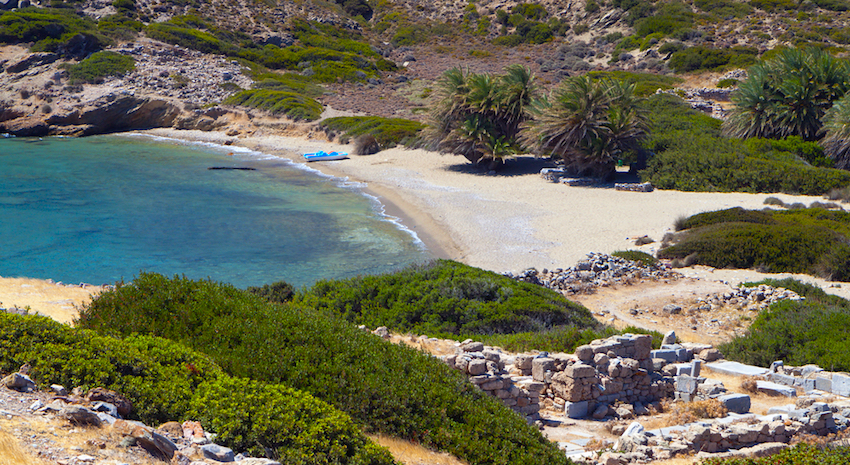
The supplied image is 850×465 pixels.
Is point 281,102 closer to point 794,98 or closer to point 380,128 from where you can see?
point 380,128

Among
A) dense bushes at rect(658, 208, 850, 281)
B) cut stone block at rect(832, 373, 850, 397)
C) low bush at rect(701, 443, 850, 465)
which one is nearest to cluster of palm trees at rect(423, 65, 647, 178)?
dense bushes at rect(658, 208, 850, 281)

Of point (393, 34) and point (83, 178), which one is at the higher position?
point (393, 34)

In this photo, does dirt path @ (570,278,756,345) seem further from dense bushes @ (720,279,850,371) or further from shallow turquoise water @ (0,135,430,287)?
shallow turquoise water @ (0,135,430,287)

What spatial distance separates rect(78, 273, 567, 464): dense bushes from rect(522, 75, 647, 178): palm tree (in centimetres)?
2125

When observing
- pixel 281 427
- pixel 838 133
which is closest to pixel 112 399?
pixel 281 427

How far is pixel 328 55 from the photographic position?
64.6 m

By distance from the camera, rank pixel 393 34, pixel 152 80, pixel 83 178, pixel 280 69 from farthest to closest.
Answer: pixel 393 34 → pixel 280 69 → pixel 152 80 → pixel 83 178

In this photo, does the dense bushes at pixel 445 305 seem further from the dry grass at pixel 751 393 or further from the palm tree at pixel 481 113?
the palm tree at pixel 481 113

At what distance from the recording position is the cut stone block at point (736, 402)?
28.6 ft

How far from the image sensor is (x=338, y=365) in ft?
23.7

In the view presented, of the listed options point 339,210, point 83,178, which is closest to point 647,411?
point 339,210

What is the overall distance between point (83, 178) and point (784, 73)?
34587mm

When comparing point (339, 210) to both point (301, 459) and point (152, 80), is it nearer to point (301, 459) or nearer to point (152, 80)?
point (301, 459)

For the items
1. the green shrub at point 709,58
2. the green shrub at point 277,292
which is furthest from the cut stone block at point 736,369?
the green shrub at point 709,58
